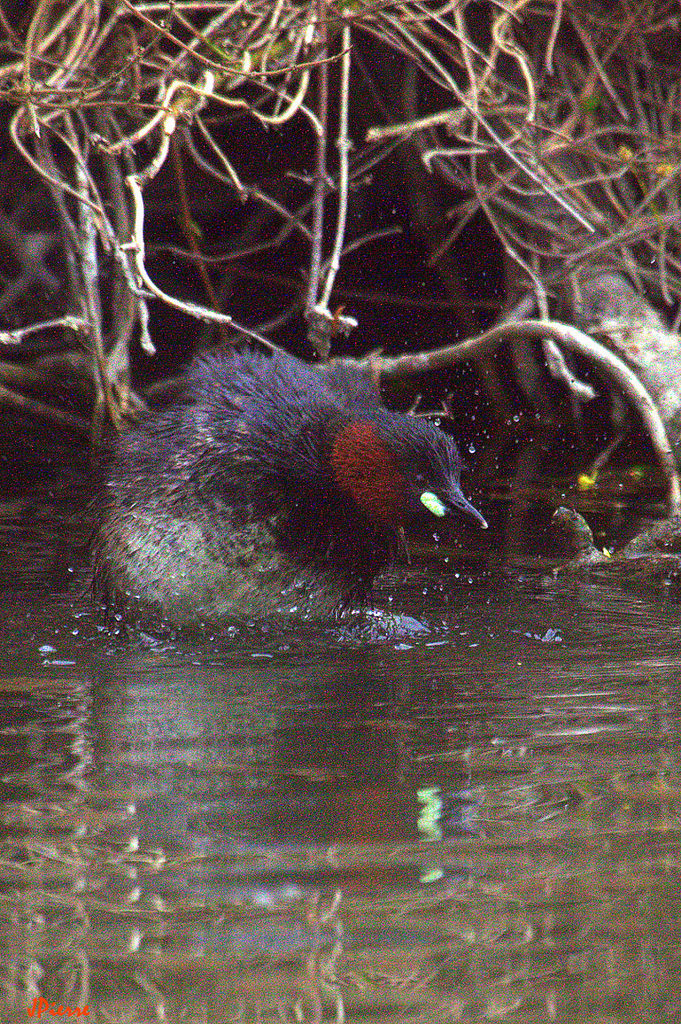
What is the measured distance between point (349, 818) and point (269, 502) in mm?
1646

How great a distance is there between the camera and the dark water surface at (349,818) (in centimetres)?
200

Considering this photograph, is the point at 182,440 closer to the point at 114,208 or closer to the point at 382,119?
the point at 114,208

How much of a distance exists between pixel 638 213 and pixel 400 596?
9.52ft

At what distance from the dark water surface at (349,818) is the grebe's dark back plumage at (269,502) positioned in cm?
16

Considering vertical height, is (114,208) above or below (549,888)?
above

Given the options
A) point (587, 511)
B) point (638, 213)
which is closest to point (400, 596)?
point (587, 511)

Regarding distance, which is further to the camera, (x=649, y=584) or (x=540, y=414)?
(x=540, y=414)

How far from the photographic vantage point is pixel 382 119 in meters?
7.69

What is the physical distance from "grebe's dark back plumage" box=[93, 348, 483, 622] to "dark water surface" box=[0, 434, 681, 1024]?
0.16 m

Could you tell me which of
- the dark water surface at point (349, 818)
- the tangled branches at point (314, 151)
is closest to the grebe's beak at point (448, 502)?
the dark water surface at point (349, 818)

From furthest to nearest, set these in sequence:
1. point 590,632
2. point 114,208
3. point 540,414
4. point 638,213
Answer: point 540,414
point 638,213
point 114,208
point 590,632
